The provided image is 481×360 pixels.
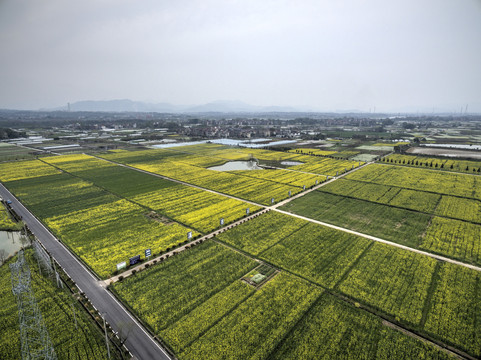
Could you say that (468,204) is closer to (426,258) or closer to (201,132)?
(426,258)

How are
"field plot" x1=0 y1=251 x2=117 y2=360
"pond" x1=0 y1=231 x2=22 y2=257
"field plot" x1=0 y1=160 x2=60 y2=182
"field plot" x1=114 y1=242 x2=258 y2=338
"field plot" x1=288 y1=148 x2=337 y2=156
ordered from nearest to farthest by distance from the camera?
"field plot" x1=0 y1=251 x2=117 y2=360 < "field plot" x1=114 y1=242 x2=258 y2=338 < "pond" x1=0 y1=231 x2=22 y2=257 < "field plot" x1=0 y1=160 x2=60 y2=182 < "field plot" x1=288 y1=148 x2=337 y2=156

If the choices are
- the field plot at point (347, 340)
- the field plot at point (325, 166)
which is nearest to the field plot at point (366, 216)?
the field plot at point (347, 340)

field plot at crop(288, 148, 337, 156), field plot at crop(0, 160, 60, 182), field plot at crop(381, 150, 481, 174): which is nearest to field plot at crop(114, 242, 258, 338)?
field plot at crop(0, 160, 60, 182)

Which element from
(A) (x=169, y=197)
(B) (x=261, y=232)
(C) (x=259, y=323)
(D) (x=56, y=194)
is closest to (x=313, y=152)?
(A) (x=169, y=197)

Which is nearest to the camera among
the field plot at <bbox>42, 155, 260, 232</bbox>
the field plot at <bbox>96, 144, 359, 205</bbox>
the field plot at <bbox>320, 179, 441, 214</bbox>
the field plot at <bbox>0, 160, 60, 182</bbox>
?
the field plot at <bbox>42, 155, 260, 232</bbox>

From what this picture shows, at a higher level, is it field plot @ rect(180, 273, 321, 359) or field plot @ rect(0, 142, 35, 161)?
field plot @ rect(0, 142, 35, 161)

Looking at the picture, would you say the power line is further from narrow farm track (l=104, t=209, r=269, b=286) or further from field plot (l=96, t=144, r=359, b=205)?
field plot (l=96, t=144, r=359, b=205)

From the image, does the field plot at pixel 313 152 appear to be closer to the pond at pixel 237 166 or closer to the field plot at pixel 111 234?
the pond at pixel 237 166
